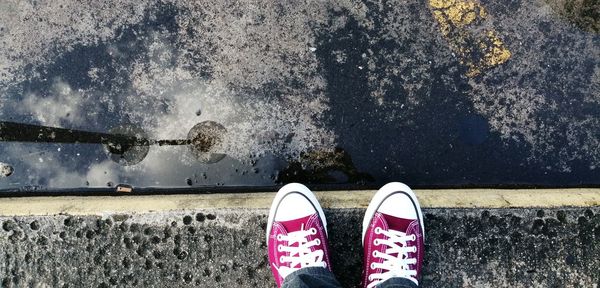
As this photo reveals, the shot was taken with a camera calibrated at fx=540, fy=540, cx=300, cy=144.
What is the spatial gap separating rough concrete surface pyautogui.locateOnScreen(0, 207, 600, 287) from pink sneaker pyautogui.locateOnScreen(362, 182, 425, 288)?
14 cm

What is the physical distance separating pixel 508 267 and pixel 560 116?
28.1 inches

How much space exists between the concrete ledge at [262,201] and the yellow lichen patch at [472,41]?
0.56 meters

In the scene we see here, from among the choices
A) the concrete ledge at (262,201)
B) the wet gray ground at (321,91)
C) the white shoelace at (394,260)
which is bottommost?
the white shoelace at (394,260)

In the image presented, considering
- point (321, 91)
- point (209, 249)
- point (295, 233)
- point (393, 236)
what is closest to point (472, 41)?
point (321, 91)

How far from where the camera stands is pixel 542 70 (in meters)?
2.38

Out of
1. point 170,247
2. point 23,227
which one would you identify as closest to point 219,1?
point 170,247

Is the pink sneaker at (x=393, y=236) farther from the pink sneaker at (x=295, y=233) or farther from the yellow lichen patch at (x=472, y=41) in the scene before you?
the yellow lichen patch at (x=472, y=41)

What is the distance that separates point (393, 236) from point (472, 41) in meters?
0.93

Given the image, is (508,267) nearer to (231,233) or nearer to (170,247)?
(231,233)

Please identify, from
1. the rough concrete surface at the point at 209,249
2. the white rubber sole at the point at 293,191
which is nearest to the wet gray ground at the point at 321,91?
the white rubber sole at the point at 293,191

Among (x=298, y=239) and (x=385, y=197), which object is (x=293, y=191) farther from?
(x=385, y=197)

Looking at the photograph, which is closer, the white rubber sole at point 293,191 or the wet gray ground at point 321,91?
the white rubber sole at point 293,191

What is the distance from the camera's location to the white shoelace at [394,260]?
2.21 m

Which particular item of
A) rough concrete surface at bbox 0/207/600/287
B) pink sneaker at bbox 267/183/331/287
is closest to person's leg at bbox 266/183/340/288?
pink sneaker at bbox 267/183/331/287
